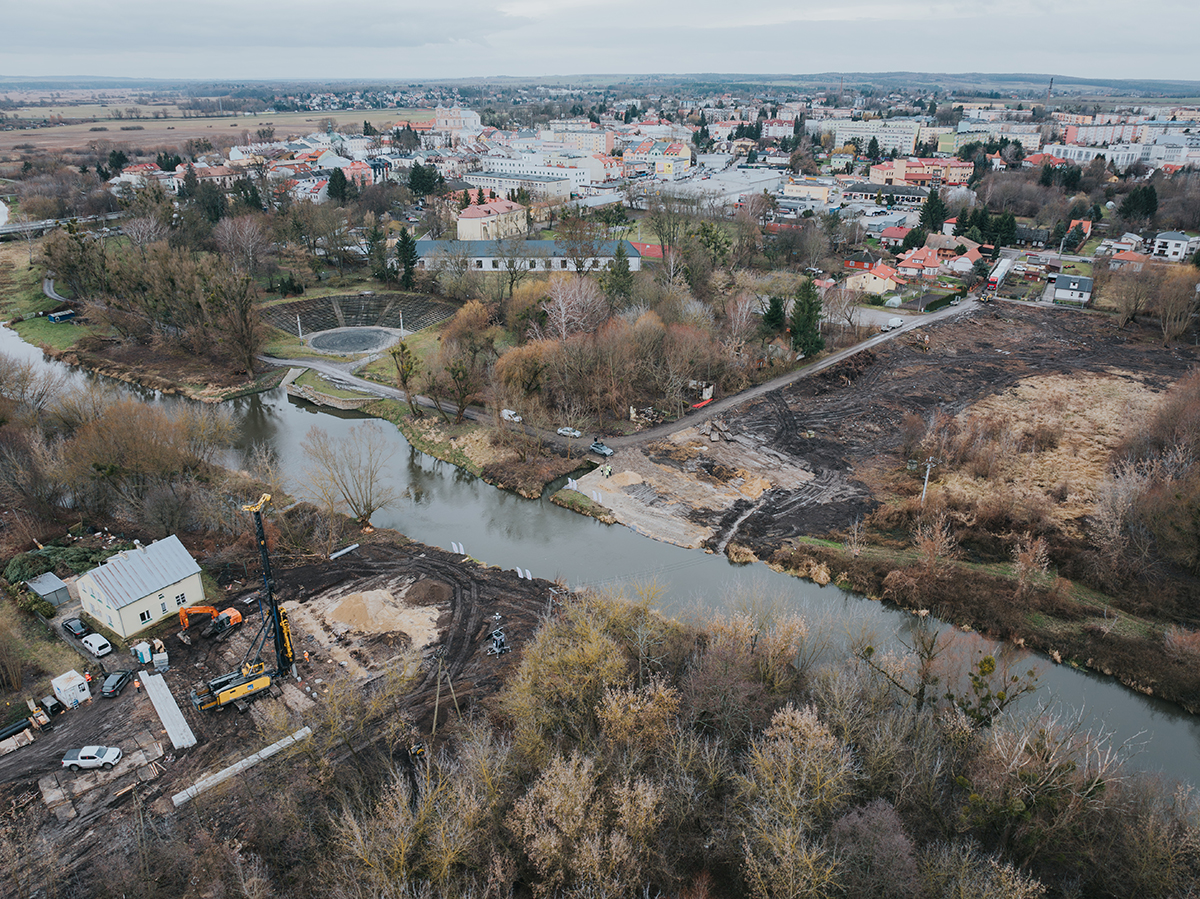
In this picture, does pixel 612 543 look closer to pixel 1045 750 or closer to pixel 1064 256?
pixel 1045 750

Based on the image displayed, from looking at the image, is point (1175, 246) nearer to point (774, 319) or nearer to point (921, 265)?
point (921, 265)

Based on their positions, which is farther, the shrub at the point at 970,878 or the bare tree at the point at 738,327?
the bare tree at the point at 738,327

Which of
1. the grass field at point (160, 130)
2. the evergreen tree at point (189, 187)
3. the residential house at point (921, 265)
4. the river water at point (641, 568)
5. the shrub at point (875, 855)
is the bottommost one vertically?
the river water at point (641, 568)

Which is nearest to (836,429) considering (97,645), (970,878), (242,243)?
(970,878)

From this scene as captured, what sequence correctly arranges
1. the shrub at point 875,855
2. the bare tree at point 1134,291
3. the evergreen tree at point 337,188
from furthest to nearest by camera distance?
1. the evergreen tree at point 337,188
2. the bare tree at point 1134,291
3. the shrub at point 875,855

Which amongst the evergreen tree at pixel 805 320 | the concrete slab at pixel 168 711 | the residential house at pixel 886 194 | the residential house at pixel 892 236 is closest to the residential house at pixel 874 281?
the residential house at pixel 892 236

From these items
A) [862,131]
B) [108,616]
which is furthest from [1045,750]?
[862,131]

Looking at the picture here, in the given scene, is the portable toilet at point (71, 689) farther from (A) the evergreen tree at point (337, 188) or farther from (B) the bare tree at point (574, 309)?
(A) the evergreen tree at point (337, 188)
